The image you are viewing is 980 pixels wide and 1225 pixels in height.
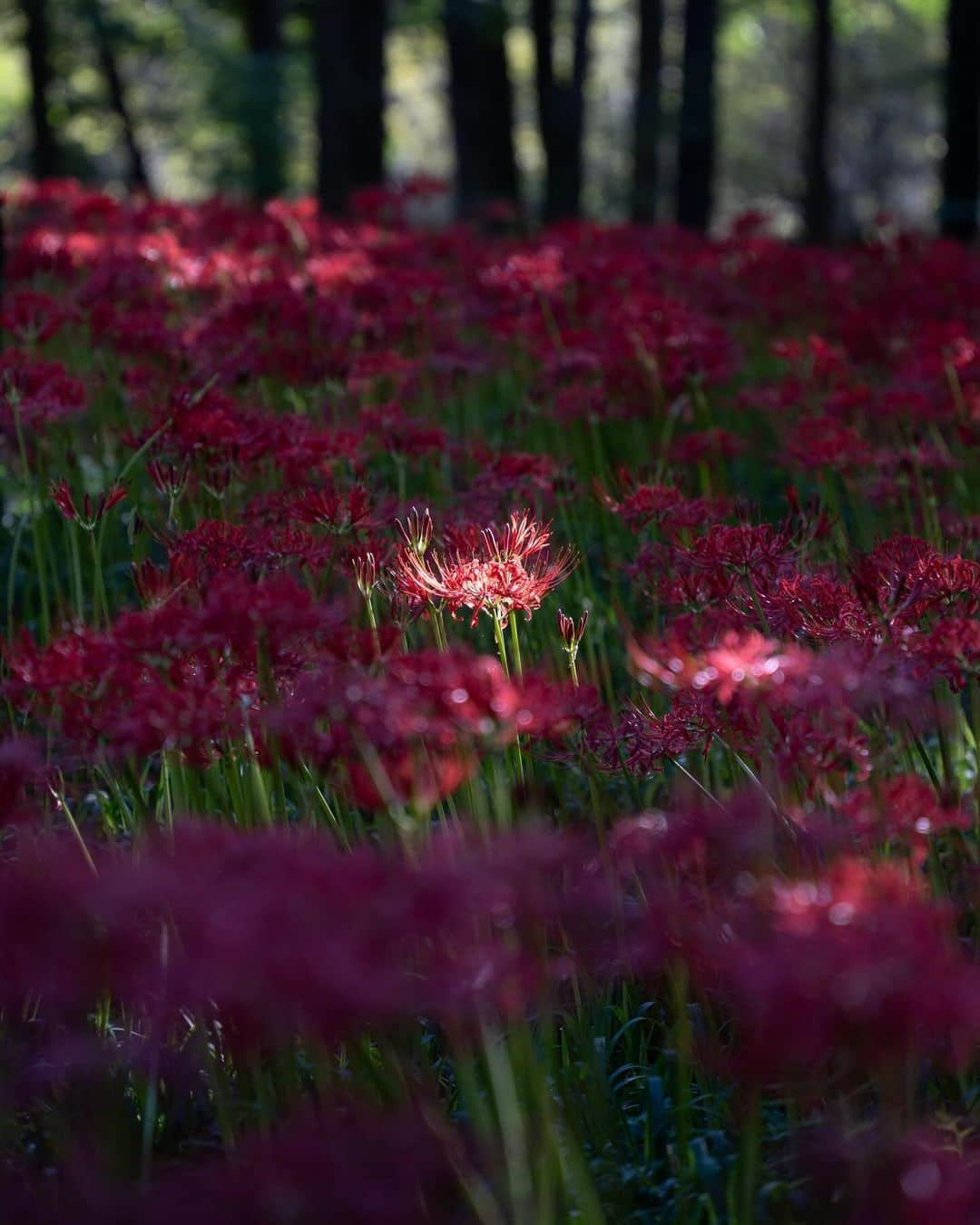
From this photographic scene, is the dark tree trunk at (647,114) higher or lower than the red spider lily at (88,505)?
higher

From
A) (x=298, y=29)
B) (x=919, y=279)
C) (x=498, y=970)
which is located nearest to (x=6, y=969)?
(x=498, y=970)

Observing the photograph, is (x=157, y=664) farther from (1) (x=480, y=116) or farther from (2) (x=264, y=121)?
(2) (x=264, y=121)

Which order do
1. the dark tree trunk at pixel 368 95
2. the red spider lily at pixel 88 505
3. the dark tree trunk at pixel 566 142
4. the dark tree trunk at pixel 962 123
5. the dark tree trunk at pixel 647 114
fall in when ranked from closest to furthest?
the red spider lily at pixel 88 505
the dark tree trunk at pixel 962 123
the dark tree trunk at pixel 368 95
the dark tree trunk at pixel 566 142
the dark tree trunk at pixel 647 114

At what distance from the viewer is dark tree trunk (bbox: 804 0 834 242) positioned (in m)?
16.1

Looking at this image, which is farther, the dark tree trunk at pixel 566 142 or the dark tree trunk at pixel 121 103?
the dark tree trunk at pixel 121 103

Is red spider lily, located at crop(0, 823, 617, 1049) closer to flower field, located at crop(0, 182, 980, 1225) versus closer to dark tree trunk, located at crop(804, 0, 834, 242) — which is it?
flower field, located at crop(0, 182, 980, 1225)

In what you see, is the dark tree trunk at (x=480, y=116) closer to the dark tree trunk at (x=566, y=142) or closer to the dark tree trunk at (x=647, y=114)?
the dark tree trunk at (x=566, y=142)

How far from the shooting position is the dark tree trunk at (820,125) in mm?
16125

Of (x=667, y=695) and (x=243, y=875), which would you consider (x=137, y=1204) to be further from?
(x=667, y=695)

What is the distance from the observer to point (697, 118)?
12.0 metres

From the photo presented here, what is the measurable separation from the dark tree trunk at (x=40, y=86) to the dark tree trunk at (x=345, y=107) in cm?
485

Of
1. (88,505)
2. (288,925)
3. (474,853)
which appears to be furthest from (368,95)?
(288,925)

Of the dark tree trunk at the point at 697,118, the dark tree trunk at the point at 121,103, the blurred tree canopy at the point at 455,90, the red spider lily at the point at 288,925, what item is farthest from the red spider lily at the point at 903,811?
the dark tree trunk at the point at 121,103

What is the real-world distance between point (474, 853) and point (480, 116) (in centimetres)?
1227
